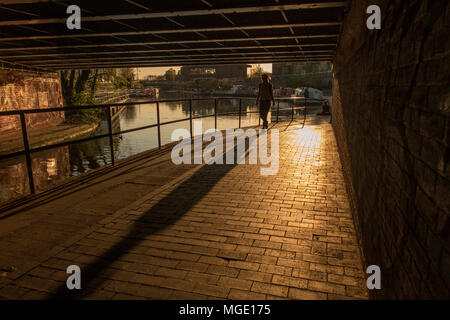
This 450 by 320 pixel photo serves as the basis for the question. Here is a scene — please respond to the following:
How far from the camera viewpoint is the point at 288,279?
275cm

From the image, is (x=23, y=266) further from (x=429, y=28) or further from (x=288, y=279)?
(x=429, y=28)

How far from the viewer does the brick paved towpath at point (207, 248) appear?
2629 mm

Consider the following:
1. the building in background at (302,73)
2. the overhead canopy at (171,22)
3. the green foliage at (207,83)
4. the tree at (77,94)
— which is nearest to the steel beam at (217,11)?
the overhead canopy at (171,22)

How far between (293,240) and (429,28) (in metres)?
2.60

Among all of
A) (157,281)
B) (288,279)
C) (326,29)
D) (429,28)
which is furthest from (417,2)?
(326,29)

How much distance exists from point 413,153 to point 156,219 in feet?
10.6

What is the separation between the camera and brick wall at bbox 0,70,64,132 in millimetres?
17266

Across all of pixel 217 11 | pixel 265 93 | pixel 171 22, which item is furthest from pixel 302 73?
pixel 217 11

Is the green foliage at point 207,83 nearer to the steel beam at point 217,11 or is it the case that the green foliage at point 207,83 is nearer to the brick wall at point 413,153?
the steel beam at point 217,11

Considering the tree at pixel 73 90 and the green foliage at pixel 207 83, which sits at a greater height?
the green foliage at pixel 207 83

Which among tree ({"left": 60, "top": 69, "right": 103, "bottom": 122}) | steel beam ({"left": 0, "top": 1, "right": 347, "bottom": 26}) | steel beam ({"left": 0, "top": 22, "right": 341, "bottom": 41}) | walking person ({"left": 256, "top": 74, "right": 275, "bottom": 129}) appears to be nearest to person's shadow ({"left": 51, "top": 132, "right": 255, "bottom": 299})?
steel beam ({"left": 0, "top": 1, "right": 347, "bottom": 26})

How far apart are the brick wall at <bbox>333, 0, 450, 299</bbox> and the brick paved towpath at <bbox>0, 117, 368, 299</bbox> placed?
0.78 m

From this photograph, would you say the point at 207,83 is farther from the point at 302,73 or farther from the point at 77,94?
the point at 77,94

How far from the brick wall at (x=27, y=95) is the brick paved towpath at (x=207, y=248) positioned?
1663 cm
